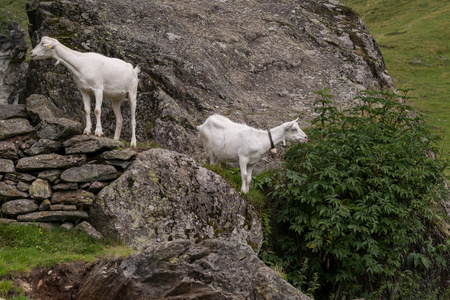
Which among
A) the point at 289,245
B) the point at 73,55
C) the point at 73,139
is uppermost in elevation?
the point at 73,55

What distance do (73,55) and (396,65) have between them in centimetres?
3467

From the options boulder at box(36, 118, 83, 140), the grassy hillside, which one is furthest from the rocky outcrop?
the grassy hillside

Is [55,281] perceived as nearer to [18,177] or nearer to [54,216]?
[54,216]

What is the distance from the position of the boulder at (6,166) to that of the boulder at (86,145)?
1.12 meters

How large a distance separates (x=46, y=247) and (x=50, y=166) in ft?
5.85

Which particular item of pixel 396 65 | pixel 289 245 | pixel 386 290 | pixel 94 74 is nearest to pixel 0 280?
pixel 94 74

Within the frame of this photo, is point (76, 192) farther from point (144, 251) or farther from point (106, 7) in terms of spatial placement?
point (106, 7)

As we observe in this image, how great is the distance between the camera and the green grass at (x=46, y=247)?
7547mm

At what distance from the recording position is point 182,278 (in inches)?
269

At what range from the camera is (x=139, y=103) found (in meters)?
13.2

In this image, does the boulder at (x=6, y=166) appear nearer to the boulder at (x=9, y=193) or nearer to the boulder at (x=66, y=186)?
the boulder at (x=9, y=193)

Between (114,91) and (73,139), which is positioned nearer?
(73,139)

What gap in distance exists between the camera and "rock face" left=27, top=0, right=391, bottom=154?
42.1 ft

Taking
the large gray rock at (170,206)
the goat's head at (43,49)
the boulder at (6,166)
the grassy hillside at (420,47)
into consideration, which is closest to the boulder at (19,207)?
the boulder at (6,166)
